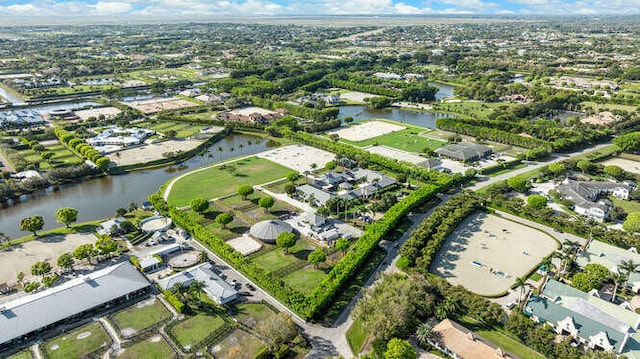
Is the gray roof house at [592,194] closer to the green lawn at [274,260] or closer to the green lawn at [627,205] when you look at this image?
the green lawn at [627,205]

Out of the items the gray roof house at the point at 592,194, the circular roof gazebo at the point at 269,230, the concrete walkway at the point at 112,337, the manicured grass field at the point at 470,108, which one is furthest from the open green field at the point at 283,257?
the manicured grass field at the point at 470,108

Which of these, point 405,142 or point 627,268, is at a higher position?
point 627,268

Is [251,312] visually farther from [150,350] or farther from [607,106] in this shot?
[607,106]

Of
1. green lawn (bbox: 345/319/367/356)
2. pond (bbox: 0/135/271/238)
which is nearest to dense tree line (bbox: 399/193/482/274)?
green lawn (bbox: 345/319/367/356)

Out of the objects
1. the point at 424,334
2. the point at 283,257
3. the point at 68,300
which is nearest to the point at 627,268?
the point at 424,334

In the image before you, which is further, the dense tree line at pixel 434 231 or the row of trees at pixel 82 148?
the row of trees at pixel 82 148

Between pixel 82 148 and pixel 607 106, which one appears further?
pixel 607 106

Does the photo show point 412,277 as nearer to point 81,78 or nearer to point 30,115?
point 30,115
